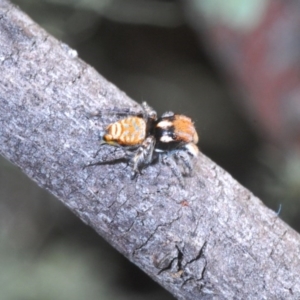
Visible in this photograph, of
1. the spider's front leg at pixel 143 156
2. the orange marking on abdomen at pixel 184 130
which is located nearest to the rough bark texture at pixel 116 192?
the spider's front leg at pixel 143 156

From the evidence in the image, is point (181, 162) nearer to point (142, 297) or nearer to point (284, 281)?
point (284, 281)

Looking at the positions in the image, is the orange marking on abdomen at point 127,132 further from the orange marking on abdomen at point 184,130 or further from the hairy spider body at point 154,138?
the orange marking on abdomen at point 184,130

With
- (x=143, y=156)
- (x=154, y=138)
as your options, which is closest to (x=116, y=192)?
(x=143, y=156)

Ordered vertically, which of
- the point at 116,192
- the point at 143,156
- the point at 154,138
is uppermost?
the point at 154,138

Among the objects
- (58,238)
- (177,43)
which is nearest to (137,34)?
(177,43)

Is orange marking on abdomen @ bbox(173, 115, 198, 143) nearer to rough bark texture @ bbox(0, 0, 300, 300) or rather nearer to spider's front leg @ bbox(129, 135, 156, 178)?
spider's front leg @ bbox(129, 135, 156, 178)

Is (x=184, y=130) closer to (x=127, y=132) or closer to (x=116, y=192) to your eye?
(x=127, y=132)
